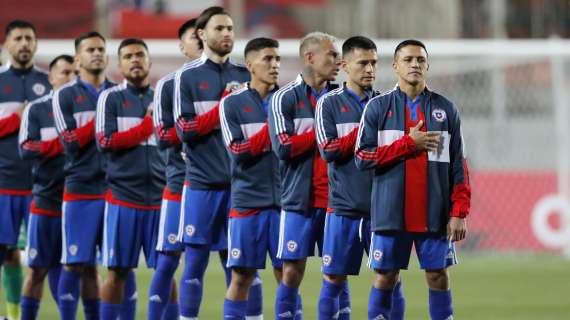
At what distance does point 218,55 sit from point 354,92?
1110 mm

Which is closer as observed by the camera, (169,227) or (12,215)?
(169,227)

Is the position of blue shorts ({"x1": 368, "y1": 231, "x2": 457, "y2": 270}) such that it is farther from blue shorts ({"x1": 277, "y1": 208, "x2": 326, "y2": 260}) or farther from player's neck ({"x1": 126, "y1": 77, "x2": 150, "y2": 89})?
player's neck ({"x1": 126, "y1": 77, "x2": 150, "y2": 89})

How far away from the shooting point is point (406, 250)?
6266 mm

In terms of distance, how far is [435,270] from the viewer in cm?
620

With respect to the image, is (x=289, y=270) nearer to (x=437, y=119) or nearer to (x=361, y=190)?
(x=361, y=190)

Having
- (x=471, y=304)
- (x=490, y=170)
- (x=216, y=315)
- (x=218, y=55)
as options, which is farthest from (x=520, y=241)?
(x=218, y=55)

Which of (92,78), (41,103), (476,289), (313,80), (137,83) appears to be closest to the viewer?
(313,80)

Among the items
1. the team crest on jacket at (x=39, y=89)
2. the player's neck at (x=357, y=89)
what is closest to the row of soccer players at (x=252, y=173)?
the player's neck at (x=357, y=89)

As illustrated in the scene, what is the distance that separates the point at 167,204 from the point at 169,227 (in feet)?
0.52

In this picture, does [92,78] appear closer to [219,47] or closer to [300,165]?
[219,47]

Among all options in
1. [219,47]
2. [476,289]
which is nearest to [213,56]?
[219,47]

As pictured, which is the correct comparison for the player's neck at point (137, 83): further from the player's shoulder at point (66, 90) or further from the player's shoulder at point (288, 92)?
the player's shoulder at point (288, 92)

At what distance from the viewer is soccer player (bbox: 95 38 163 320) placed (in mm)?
7457

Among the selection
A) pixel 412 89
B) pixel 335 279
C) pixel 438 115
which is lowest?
pixel 335 279
